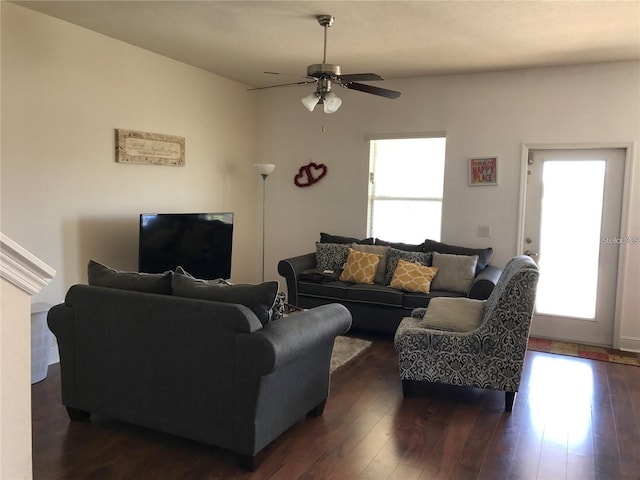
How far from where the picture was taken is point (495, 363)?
11.7 ft

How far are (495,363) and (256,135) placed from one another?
4.44m

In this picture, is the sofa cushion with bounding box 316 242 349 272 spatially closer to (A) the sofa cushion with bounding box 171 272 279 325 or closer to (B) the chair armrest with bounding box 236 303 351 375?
(B) the chair armrest with bounding box 236 303 351 375

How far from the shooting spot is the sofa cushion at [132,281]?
3.04 m

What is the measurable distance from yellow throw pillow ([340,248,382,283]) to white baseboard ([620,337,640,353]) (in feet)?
8.22

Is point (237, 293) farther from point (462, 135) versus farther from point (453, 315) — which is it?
point (462, 135)

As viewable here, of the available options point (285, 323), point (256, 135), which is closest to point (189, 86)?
point (256, 135)

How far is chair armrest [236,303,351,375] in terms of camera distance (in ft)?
8.59

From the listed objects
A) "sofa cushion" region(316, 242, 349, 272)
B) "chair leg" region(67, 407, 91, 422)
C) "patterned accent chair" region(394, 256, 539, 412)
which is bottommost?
"chair leg" region(67, 407, 91, 422)

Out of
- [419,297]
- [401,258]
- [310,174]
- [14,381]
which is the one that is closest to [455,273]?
[419,297]

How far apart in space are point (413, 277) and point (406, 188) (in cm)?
131

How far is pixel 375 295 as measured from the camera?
5.29 m

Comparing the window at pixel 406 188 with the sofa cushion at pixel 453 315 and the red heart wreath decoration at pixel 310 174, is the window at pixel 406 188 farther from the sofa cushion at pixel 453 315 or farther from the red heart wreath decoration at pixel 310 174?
the sofa cushion at pixel 453 315

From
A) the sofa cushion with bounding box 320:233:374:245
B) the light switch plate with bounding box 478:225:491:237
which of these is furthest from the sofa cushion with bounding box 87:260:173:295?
the light switch plate with bounding box 478:225:491:237

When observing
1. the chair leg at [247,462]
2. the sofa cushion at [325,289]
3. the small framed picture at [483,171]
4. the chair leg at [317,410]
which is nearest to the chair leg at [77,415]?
the chair leg at [247,462]
